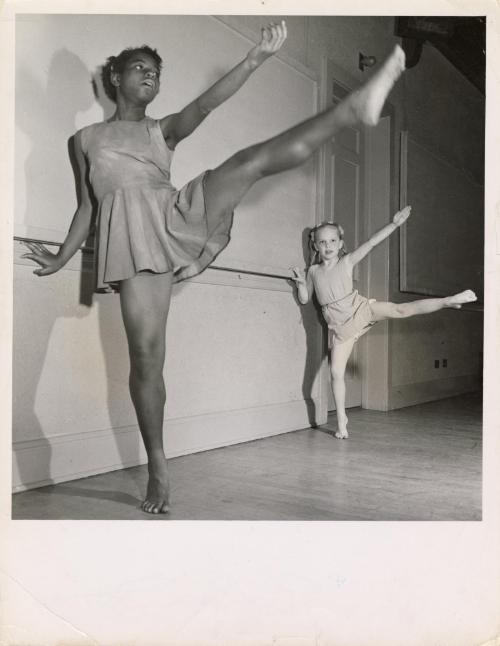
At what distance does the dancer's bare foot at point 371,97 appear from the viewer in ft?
4.32

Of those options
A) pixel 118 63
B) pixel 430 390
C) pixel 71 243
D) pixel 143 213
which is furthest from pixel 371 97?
pixel 430 390

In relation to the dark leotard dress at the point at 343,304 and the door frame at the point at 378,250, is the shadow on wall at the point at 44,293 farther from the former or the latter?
the door frame at the point at 378,250

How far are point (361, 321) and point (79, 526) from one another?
1865 millimetres

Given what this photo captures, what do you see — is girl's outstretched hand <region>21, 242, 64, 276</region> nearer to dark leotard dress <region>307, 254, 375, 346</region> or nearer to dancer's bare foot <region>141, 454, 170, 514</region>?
dancer's bare foot <region>141, 454, 170, 514</region>

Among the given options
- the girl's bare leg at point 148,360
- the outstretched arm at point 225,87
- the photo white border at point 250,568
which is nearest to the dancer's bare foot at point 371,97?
the photo white border at point 250,568

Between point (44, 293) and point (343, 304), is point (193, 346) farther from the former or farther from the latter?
point (343, 304)

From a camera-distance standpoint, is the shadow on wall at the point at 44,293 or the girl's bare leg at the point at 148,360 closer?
the girl's bare leg at the point at 148,360

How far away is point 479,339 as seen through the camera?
5008mm

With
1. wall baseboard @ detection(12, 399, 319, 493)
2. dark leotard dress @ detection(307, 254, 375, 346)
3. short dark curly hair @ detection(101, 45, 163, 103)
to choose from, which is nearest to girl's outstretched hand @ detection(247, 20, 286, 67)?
short dark curly hair @ detection(101, 45, 163, 103)

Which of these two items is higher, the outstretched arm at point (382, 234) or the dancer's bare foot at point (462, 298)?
the outstretched arm at point (382, 234)

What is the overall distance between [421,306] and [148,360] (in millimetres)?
1314

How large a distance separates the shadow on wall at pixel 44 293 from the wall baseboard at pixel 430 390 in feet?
8.18

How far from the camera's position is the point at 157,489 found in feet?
5.23

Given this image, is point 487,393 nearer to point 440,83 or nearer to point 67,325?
point 67,325
